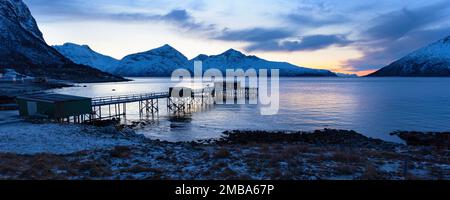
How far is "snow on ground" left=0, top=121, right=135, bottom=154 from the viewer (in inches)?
862

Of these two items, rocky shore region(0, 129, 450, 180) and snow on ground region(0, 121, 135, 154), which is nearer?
rocky shore region(0, 129, 450, 180)

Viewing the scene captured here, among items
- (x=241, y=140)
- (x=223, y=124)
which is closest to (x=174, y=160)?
(x=241, y=140)

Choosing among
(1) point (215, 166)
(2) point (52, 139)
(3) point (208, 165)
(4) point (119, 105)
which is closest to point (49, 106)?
(2) point (52, 139)

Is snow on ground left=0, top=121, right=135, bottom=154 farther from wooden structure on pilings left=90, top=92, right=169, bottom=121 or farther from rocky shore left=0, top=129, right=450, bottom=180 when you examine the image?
wooden structure on pilings left=90, top=92, right=169, bottom=121

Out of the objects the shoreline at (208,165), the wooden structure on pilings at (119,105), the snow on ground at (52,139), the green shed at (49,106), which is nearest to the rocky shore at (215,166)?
the shoreline at (208,165)

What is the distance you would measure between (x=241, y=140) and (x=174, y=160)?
1832cm

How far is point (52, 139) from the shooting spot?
24812 mm

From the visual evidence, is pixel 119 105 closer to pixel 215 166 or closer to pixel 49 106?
pixel 49 106

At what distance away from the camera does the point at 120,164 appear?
16.8m

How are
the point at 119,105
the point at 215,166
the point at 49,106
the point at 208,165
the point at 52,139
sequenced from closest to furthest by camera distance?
1. the point at 215,166
2. the point at 208,165
3. the point at 52,139
4. the point at 49,106
5. the point at 119,105

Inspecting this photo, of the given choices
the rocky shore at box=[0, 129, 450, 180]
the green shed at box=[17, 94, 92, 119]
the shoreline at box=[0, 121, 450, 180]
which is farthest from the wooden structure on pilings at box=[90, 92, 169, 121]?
the rocky shore at box=[0, 129, 450, 180]
